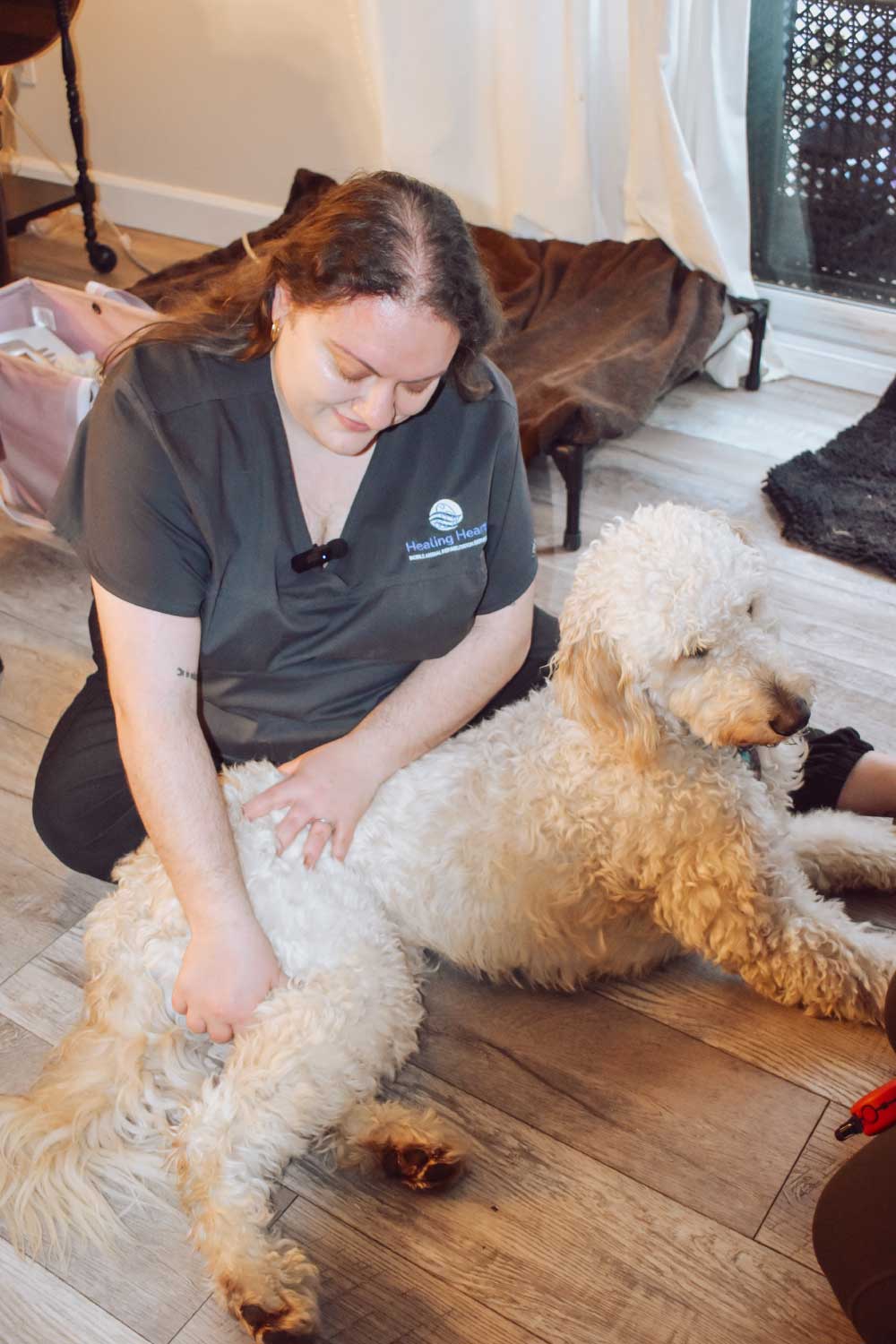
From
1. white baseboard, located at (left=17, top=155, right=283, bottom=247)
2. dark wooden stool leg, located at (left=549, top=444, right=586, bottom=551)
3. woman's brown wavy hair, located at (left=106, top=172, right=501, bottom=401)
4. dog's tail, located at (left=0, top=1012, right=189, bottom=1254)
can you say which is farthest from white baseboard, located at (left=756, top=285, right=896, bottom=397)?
dog's tail, located at (left=0, top=1012, right=189, bottom=1254)

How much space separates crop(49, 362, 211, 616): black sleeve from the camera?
1.49 meters

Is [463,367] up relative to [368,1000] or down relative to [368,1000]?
up

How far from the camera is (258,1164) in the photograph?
1.47 meters

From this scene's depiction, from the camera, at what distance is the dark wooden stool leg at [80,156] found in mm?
3859

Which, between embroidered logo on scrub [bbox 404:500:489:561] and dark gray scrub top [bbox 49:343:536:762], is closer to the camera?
dark gray scrub top [bbox 49:343:536:762]

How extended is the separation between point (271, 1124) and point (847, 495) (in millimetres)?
2100

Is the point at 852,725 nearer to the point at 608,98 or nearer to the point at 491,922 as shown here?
the point at 491,922

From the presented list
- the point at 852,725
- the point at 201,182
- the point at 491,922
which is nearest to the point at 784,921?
the point at 491,922

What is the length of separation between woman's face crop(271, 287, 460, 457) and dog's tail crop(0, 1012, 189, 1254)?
797 millimetres

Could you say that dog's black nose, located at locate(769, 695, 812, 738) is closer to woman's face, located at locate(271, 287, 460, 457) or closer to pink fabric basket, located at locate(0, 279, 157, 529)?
woman's face, located at locate(271, 287, 460, 457)

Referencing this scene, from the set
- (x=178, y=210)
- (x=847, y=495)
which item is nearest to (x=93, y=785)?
(x=847, y=495)

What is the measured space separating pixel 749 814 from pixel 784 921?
0.15m

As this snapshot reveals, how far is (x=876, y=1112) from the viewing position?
1.26 meters

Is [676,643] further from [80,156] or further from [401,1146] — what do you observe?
[80,156]
